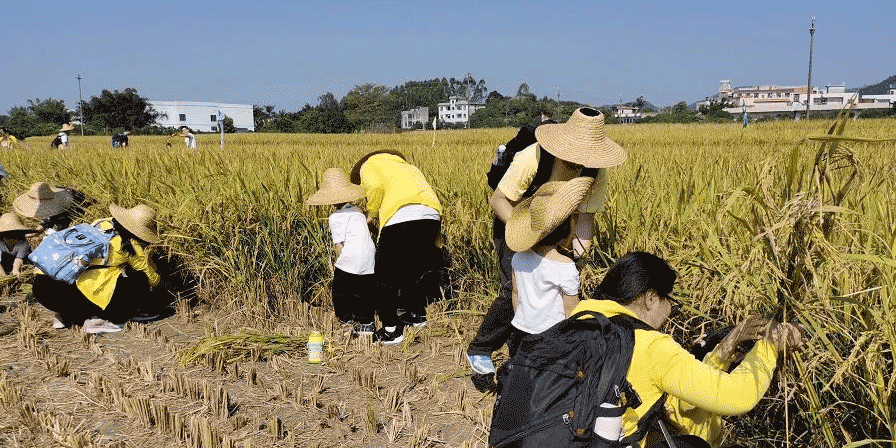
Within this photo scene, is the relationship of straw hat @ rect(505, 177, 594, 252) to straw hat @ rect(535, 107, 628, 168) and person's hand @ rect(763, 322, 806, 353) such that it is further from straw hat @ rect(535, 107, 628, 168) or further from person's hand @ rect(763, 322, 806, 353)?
person's hand @ rect(763, 322, 806, 353)

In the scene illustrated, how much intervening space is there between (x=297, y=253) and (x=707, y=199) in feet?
8.98

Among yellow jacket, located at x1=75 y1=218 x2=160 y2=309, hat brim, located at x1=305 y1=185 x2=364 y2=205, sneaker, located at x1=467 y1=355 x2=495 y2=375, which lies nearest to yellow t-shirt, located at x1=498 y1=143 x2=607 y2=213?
sneaker, located at x1=467 y1=355 x2=495 y2=375

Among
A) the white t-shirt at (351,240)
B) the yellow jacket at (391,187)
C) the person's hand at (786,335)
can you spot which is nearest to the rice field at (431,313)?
the person's hand at (786,335)

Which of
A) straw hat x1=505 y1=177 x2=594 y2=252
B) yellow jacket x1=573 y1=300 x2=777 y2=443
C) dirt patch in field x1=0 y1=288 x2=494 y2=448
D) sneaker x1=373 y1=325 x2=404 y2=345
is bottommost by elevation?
dirt patch in field x1=0 y1=288 x2=494 y2=448

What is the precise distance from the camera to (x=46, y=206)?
4.96 metres

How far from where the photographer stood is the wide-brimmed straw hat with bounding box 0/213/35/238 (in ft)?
17.7

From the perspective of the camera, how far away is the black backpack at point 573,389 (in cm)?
161

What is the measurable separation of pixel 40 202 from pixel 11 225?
0.77m

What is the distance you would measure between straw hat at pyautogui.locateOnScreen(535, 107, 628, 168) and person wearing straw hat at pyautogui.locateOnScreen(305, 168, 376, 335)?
1713mm

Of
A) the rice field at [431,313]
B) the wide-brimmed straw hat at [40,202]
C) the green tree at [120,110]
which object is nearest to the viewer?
the rice field at [431,313]

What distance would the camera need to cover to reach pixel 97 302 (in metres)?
4.24

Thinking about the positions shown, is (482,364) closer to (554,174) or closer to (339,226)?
(554,174)

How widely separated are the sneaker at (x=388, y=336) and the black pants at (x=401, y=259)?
4 cm

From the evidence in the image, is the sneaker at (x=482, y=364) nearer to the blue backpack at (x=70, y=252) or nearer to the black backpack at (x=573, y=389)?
the black backpack at (x=573, y=389)
